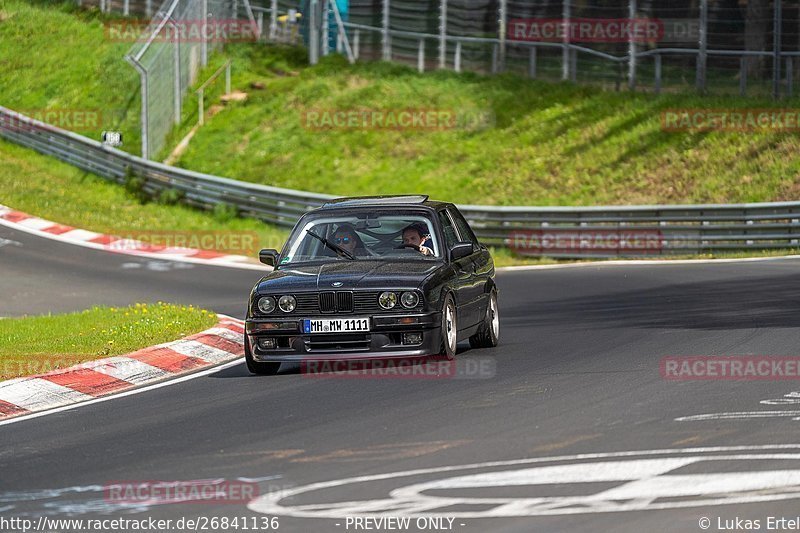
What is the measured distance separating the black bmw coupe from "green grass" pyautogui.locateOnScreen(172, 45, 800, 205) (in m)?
16.7

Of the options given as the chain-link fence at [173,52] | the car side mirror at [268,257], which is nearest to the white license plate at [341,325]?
the car side mirror at [268,257]

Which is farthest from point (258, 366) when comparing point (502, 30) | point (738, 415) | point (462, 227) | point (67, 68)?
point (67, 68)

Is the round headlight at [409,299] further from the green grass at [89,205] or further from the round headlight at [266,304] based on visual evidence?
the green grass at [89,205]

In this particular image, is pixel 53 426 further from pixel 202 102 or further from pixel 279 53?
pixel 279 53

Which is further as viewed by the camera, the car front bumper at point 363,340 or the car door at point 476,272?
the car door at point 476,272

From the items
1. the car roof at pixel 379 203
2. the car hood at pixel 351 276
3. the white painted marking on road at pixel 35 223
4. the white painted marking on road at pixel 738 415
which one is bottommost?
the white painted marking on road at pixel 35 223

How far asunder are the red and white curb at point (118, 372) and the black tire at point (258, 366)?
2.71 feet

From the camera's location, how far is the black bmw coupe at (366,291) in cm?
1171

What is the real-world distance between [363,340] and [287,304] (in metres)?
0.73

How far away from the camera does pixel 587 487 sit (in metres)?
6.86

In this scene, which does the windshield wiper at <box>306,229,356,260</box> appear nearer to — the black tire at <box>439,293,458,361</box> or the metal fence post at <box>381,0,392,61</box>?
the black tire at <box>439,293,458,361</box>

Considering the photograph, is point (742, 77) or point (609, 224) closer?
point (609, 224)

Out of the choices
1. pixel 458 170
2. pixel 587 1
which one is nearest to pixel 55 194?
pixel 458 170

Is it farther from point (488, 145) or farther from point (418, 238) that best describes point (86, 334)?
point (488, 145)
